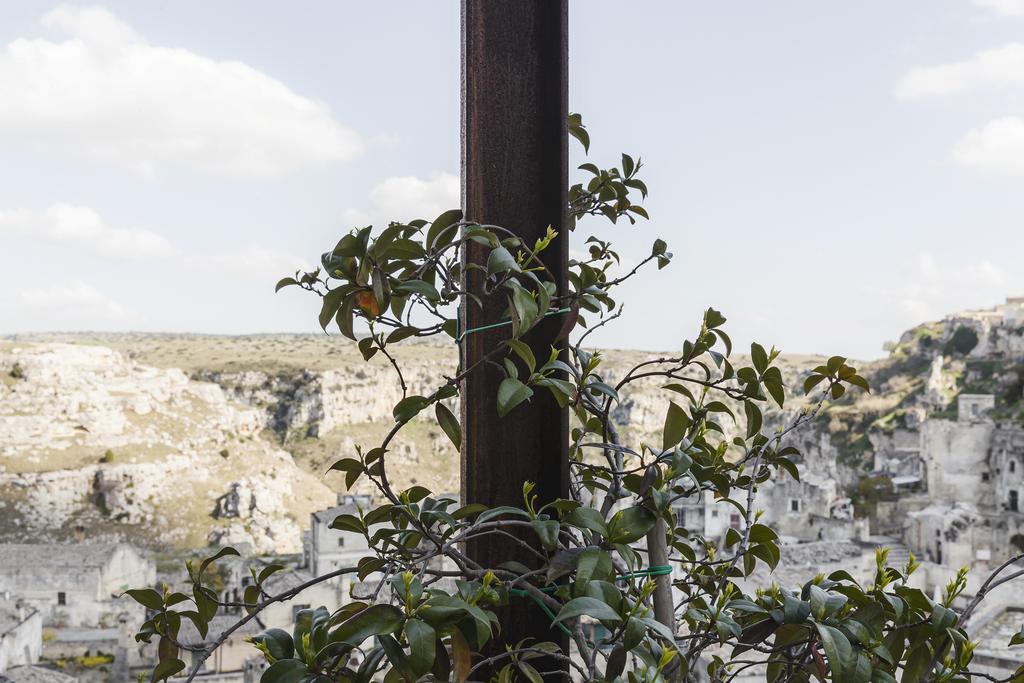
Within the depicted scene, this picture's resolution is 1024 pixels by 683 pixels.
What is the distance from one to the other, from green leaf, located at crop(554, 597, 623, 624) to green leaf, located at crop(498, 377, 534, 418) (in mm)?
113

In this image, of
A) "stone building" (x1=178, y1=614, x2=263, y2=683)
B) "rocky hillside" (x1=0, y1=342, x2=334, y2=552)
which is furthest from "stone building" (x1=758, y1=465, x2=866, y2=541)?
"rocky hillside" (x1=0, y1=342, x2=334, y2=552)

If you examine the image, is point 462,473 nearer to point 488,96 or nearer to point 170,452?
point 488,96

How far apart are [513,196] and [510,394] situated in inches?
9.0

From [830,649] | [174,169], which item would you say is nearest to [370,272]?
[830,649]

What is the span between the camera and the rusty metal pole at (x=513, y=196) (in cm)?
60

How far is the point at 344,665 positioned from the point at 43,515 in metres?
17.5

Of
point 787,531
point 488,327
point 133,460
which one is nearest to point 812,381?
point 488,327

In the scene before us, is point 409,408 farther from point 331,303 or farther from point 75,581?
point 75,581

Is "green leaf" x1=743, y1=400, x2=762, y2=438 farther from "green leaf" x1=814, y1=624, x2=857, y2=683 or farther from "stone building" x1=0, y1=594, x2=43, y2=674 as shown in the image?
"stone building" x1=0, y1=594, x2=43, y2=674

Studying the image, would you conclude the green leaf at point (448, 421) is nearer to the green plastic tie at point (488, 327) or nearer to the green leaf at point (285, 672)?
the green plastic tie at point (488, 327)

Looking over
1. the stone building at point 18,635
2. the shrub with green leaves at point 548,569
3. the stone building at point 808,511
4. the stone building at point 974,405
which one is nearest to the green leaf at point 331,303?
the shrub with green leaves at point 548,569

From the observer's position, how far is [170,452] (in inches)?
693

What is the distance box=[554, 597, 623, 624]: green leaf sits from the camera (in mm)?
405

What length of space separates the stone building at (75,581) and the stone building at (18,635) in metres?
2.09
